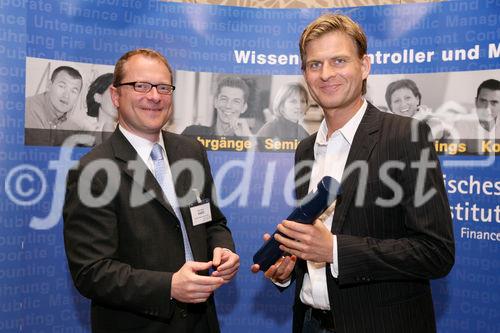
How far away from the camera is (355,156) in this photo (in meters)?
1.85

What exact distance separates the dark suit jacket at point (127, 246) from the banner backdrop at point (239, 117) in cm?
129

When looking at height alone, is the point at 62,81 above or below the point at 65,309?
above

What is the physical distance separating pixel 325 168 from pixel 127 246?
91cm

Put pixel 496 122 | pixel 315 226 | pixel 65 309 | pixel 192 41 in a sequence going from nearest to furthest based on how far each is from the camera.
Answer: pixel 315 226
pixel 496 122
pixel 65 309
pixel 192 41

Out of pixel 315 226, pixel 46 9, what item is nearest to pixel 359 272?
pixel 315 226

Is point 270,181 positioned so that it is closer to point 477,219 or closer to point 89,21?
point 477,219

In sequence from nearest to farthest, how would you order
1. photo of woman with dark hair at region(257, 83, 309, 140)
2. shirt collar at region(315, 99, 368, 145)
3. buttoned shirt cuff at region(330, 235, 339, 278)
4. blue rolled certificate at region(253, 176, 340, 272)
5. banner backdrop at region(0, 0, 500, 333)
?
blue rolled certificate at region(253, 176, 340, 272)
buttoned shirt cuff at region(330, 235, 339, 278)
shirt collar at region(315, 99, 368, 145)
banner backdrop at region(0, 0, 500, 333)
photo of woman with dark hair at region(257, 83, 309, 140)

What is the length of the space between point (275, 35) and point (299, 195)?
1.88 m

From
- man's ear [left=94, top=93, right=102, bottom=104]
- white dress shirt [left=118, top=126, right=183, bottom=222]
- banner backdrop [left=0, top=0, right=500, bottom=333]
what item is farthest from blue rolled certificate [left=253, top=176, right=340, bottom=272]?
man's ear [left=94, top=93, right=102, bottom=104]

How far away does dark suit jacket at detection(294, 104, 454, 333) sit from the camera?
5.54ft

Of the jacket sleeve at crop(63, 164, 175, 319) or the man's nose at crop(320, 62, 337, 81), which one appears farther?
the man's nose at crop(320, 62, 337, 81)

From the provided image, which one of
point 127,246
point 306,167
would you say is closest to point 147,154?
point 127,246

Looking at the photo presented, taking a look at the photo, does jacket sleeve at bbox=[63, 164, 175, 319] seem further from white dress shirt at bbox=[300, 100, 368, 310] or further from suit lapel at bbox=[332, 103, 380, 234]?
suit lapel at bbox=[332, 103, 380, 234]

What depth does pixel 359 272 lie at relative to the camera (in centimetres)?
169
